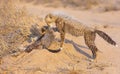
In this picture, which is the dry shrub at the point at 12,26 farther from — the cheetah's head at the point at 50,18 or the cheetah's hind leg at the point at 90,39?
the cheetah's hind leg at the point at 90,39

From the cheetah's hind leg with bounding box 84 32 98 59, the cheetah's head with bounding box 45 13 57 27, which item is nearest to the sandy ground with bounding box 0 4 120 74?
the cheetah's hind leg with bounding box 84 32 98 59

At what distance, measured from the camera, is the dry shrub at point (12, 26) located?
9.29m

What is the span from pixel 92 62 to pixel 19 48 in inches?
67.5

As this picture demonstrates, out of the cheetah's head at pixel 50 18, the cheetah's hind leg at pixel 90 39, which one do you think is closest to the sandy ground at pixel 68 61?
the cheetah's hind leg at pixel 90 39

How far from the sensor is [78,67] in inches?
360

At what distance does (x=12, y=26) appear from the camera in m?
9.50

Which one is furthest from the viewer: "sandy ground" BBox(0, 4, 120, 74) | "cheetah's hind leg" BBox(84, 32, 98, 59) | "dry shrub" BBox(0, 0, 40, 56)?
"cheetah's hind leg" BBox(84, 32, 98, 59)

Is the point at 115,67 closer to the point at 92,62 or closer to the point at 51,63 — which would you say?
the point at 92,62

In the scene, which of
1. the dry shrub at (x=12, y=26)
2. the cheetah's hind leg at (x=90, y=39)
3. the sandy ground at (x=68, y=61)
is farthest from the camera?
the cheetah's hind leg at (x=90, y=39)

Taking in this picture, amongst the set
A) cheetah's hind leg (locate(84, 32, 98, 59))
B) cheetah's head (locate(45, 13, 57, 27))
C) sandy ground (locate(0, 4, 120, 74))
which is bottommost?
sandy ground (locate(0, 4, 120, 74))

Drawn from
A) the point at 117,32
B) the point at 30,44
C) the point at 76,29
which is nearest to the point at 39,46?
the point at 30,44

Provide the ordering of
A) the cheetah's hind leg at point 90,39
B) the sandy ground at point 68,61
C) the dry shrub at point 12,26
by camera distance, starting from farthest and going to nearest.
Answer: the cheetah's hind leg at point 90,39
the dry shrub at point 12,26
the sandy ground at point 68,61

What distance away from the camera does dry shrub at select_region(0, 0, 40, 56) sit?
929cm

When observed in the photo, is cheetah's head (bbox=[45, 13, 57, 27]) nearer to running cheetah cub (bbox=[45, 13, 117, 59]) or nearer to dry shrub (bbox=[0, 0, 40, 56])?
running cheetah cub (bbox=[45, 13, 117, 59])
